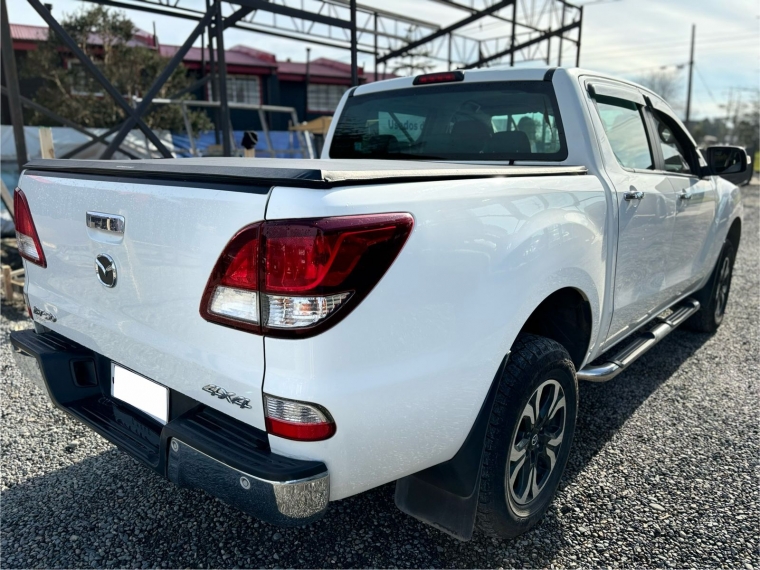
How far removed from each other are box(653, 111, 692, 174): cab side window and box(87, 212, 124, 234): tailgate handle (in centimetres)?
306

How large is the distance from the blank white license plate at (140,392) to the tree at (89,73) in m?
15.6

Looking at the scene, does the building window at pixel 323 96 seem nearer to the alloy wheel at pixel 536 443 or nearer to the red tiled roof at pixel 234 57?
the red tiled roof at pixel 234 57

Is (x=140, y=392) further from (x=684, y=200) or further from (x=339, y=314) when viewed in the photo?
(x=684, y=200)

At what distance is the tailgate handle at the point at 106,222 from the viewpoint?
1879 millimetres

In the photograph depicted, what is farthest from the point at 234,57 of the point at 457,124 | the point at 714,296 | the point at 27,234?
the point at 27,234

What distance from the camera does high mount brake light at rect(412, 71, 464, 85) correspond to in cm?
329

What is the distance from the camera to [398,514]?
2473 mm

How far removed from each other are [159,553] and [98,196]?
4.45ft

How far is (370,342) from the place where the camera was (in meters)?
1.57

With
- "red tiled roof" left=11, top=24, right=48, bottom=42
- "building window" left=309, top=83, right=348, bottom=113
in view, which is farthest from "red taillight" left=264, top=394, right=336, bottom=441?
"building window" left=309, top=83, right=348, bottom=113

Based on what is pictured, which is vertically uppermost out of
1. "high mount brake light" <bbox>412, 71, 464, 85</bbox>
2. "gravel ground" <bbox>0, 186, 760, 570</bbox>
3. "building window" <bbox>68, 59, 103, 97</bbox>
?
"building window" <bbox>68, 59, 103, 97</bbox>

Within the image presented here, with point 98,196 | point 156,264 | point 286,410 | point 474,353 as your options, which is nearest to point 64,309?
point 98,196

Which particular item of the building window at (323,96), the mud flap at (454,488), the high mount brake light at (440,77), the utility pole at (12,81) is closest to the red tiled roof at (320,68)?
the building window at (323,96)

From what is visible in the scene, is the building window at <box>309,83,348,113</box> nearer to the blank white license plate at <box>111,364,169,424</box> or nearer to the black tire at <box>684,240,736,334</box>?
the black tire at <box>684,240,736,334</box>
